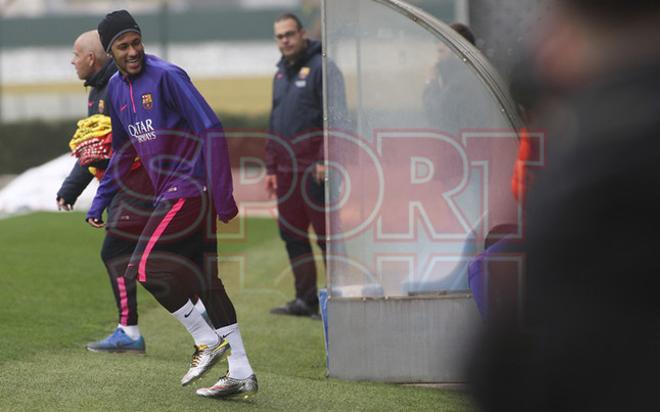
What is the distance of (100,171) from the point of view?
290 inches

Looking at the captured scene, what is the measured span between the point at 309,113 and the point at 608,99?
729 centimetres

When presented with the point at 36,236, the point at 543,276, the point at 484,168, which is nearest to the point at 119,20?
the point at 484,168

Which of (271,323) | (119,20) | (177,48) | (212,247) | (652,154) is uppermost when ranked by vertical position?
(177,48)

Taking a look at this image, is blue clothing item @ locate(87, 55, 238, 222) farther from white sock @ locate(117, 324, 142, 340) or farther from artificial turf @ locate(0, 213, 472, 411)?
Result: white sock @ locate(117, 324, 142, 340)

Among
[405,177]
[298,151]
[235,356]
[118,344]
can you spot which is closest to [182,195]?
[235,356]

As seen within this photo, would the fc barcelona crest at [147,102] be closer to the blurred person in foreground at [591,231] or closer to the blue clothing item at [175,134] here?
the blue clothing item at [175,134]

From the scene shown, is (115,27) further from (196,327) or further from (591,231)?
(591,231)

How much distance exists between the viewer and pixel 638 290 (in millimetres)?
2037

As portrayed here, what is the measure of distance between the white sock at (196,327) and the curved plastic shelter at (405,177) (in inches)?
36.4

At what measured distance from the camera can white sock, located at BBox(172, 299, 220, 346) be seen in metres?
6.00

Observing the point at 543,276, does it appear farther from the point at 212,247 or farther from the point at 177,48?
the point at 177,48

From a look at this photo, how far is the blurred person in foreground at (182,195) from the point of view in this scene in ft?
19.0

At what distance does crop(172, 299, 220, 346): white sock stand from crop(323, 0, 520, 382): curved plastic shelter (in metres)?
0.93

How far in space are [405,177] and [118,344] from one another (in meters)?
2.04
